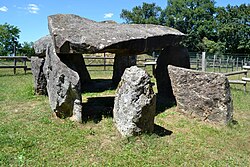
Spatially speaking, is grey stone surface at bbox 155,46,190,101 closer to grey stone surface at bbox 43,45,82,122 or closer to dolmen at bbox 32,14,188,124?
dolmen at bbox 32,14,188,124

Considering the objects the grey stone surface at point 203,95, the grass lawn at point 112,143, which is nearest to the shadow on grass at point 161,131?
the grass lawn at point 112,143

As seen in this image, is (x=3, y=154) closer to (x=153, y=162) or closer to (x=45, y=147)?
(x=45, y=147)

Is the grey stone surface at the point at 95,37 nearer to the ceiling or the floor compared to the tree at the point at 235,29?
nearer to the floor

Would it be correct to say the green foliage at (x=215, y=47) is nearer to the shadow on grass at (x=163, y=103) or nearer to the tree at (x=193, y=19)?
the tree at (x=193, y=19)

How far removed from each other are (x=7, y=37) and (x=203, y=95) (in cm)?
3975

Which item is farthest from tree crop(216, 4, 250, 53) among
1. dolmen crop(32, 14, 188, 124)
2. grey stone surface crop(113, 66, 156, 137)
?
grey stone surface crop(113, 66, 156, 137)

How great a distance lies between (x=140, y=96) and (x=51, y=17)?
3327 mm

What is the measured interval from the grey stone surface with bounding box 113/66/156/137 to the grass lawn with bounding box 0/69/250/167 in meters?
0.23

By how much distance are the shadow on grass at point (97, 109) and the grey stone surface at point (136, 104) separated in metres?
1.20

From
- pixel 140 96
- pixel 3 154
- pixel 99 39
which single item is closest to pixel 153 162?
pixel 140 96

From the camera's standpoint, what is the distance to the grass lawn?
465 centimetres

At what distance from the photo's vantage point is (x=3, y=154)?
4.70 meters

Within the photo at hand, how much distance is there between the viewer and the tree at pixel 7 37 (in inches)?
1547

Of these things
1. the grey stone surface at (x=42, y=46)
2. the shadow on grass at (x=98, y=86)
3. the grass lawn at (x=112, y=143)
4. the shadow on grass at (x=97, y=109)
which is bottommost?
the grass lawn at (x=112, y=143)
